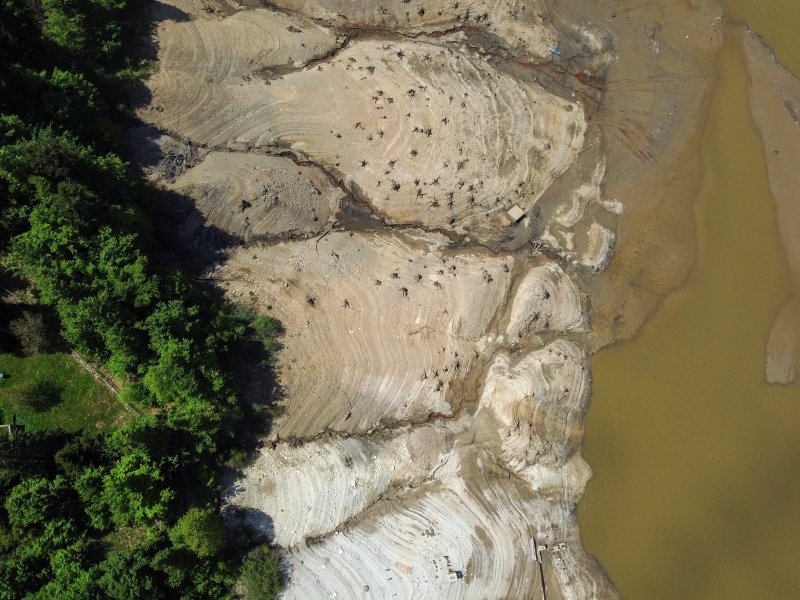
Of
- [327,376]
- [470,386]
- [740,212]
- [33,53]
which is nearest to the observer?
[33,53]

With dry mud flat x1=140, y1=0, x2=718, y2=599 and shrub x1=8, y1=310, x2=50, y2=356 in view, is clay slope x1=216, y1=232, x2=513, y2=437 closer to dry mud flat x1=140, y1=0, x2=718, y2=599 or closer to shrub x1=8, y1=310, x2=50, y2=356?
dry mud flat x1=140, y1=0, x2=718, y2=599

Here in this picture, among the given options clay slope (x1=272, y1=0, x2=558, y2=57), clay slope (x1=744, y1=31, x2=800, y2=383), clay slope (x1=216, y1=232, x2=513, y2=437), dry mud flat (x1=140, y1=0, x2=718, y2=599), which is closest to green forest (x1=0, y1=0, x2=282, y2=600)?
dry mud flat (x1=140, y1=0, x2=718, y2=599)

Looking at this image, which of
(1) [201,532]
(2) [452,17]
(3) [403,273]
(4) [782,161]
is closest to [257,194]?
(3) [403,273]

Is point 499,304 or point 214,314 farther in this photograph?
point 499,304

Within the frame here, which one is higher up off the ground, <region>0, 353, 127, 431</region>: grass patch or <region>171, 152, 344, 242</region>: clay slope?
<region>171, 152, 344, 242</region>: clay slope

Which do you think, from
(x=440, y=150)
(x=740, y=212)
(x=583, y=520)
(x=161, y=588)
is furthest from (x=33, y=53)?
(x=740, y=212)

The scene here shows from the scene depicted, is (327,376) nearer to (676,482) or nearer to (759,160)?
(676,482)

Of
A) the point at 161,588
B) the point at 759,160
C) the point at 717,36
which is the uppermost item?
the point at 717,36
